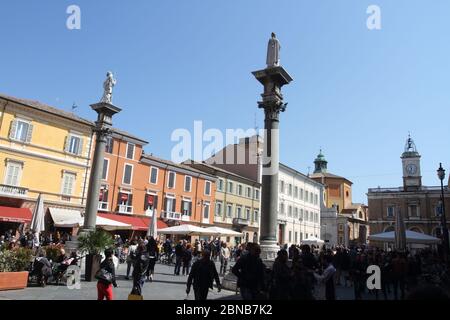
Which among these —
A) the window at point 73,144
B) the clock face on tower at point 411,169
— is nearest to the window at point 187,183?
the window at point 73,144

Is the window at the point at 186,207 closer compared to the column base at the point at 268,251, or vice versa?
the column base at the point at 268,251

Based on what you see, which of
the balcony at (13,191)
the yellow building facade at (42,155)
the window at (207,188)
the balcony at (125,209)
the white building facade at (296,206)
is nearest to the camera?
the balcony at (13,191)

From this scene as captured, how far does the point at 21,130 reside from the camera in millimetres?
26641

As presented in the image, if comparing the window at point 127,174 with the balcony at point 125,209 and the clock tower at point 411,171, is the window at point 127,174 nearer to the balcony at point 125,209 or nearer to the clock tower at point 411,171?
the balcony at point 125,209

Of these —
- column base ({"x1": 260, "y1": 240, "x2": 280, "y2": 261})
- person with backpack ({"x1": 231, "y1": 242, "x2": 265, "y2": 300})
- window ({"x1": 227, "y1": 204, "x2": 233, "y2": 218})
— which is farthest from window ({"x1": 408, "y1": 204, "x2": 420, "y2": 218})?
person with backpack ({"x1": 231, "y1": 242, "x2": 265, "y2": 300})

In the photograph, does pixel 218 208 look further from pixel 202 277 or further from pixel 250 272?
pixel 250 272

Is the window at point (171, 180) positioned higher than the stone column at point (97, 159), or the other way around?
the window at point (171, 180)

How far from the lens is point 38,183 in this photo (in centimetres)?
2744

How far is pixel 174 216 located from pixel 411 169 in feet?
145

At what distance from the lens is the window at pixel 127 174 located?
3344 cm

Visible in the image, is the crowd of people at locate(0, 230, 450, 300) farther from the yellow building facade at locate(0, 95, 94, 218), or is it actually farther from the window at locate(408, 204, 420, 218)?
the window at locate(408, 204, 420, 218)

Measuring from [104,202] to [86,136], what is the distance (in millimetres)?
5795
